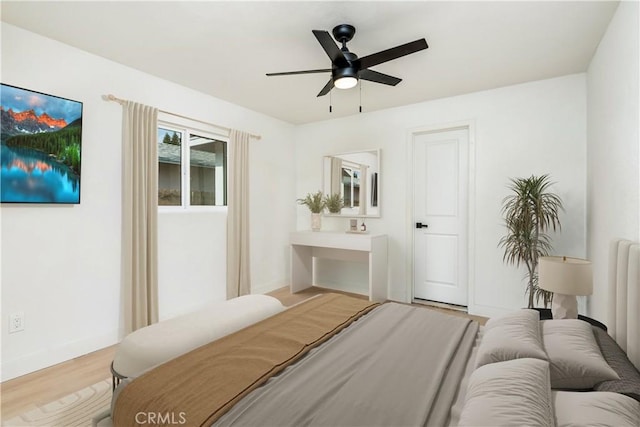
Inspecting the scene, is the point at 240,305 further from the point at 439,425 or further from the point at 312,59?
the point at 312,59

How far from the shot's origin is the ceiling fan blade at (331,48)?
1.91 meters

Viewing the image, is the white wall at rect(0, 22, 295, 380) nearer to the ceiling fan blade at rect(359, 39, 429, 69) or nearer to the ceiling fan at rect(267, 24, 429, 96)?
the ceiling fan at rect(267, 24, 429, 96)

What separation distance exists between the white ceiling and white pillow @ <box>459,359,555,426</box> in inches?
82.4

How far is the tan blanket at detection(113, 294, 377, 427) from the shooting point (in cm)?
110

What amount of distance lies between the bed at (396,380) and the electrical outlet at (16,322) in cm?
176

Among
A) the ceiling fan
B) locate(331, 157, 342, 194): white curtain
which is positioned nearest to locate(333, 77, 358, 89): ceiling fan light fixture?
the ceiling fan

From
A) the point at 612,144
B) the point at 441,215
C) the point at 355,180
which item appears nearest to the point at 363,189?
the point at 355,180

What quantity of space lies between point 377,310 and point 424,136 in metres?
2.64

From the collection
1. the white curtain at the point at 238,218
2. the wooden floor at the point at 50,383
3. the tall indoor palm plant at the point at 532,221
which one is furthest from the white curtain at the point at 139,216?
the tall indoor palm plant at the point at 532,221

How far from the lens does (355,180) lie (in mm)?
4469

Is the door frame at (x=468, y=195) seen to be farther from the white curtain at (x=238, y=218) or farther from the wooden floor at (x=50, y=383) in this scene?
the wooden floor at (x=50, y=383)

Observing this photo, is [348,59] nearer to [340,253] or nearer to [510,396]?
[510,396]

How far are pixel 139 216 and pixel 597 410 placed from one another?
325 centimetres

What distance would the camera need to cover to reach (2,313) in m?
2.24
